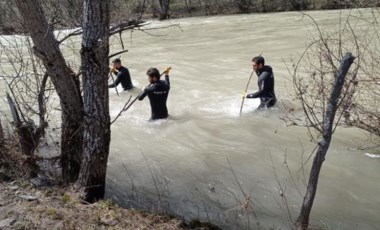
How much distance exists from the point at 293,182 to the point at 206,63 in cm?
1015

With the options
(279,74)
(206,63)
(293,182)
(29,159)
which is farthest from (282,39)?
(29,159)

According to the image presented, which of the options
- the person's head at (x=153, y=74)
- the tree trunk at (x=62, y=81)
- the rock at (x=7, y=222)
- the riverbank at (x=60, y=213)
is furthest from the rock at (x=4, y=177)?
the person's head at (x=153, y=74)

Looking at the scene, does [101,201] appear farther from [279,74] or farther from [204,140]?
[279,74]

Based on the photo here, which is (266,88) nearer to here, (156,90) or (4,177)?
(156,90)

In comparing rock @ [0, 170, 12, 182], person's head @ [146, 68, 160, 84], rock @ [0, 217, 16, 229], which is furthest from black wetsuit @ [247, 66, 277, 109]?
rock @ [0, 217, 16, 229]

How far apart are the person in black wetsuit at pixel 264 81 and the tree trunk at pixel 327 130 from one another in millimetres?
5546

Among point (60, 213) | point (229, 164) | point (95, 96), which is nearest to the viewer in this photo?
point (60, 213)

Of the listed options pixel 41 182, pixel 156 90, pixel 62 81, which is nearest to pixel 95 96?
pixel 62 81

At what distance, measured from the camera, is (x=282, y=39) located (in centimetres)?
2047

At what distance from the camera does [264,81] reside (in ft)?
32.6

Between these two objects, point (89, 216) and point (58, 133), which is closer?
point (89, 216)

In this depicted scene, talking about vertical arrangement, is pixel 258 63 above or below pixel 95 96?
below

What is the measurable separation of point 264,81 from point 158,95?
2.27 m

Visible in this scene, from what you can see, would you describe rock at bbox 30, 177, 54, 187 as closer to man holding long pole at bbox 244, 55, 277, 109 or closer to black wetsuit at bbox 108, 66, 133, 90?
man holding long pole at bbox 244, 55, 277, 109
